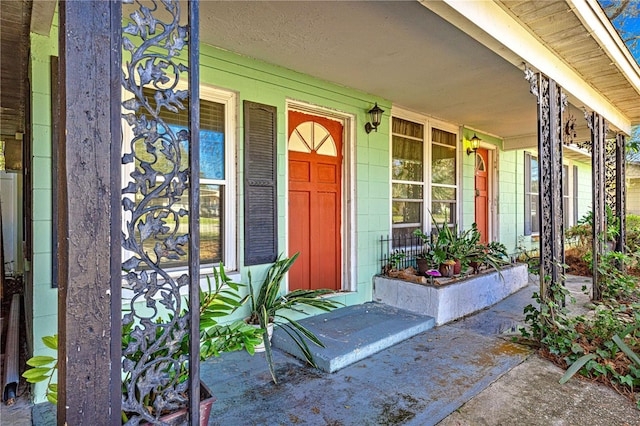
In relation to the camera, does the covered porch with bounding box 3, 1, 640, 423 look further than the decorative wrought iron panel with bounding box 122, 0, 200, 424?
No

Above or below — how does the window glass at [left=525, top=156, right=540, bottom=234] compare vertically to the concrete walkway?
above

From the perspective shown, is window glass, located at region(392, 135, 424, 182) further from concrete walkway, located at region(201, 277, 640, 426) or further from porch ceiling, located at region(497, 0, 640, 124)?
concrete walkway, located at region(201, 277, 640, 426)

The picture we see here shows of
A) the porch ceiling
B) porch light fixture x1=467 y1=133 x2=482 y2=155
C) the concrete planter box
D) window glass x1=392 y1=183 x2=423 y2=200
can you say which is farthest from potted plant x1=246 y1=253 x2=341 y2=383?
porch light fixture x1=467 y1=133 x2=482 y2=155

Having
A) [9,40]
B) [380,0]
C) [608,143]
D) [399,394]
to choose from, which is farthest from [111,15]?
[608,143]

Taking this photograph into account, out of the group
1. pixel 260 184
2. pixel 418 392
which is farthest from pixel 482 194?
pixel 418 392

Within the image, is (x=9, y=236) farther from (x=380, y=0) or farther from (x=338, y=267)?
(x=380, y=0)

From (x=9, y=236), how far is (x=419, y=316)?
225 inches

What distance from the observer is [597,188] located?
450cm

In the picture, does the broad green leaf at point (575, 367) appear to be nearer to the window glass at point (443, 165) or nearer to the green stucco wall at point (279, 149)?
the green stucco wall at point (279, 149)

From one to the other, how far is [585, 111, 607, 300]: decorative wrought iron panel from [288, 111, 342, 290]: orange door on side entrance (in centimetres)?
313

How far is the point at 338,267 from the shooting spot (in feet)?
13.0

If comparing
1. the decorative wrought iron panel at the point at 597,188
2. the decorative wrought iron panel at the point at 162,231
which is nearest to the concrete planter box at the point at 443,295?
the decorative wrought iron panel at the point at 597,188

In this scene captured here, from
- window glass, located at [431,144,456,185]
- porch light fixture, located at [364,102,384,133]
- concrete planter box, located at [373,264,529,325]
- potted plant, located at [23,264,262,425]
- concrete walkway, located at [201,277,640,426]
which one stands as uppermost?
porch light fixture, located at [364,102,384,133]

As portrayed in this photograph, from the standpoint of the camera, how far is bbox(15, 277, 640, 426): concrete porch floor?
202 cm
